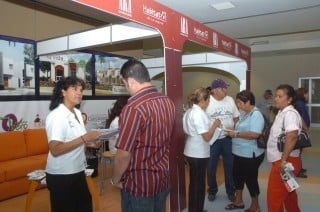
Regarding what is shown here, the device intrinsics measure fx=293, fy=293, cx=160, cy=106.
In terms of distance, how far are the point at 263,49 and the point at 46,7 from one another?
6.25 m

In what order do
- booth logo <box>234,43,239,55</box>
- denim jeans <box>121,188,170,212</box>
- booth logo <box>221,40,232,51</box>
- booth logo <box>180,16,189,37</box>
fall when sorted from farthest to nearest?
booth logo <box>234,43,239,55</box> → booth logo <box>221,40,232,51</box> → booth logo <box>180,16,189,37</box> → denim jeans <box>121,188,170,212</box>

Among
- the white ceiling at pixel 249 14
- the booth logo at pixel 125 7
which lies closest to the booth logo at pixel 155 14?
the booth logo at pixel 125 7

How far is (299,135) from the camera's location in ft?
8.58

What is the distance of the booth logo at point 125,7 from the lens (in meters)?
2.36

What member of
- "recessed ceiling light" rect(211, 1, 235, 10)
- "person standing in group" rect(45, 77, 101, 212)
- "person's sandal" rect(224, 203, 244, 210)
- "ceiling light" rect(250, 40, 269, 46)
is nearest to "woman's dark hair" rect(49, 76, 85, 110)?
"person standing in group" rect(45, 77, 101, 212)

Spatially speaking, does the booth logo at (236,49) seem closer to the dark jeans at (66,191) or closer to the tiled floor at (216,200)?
the tiled floor at (216,200)

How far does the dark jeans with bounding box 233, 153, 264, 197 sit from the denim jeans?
5.53ft

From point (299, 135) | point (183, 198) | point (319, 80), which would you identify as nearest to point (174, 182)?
point (183, 198)

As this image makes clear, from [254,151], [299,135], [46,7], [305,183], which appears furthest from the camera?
[46,7]

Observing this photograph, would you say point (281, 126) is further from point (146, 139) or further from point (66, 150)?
point (66, 150)

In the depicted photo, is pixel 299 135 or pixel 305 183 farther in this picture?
pixel 305 183

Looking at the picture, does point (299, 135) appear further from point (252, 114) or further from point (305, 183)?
point (305, 183)

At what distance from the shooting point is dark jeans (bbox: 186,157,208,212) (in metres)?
2.88

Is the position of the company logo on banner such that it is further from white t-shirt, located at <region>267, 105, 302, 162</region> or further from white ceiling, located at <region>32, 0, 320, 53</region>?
white t-shirt, located at <region>267, 105, 302, 162</region>
